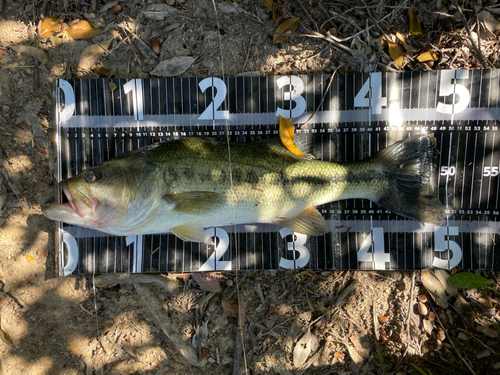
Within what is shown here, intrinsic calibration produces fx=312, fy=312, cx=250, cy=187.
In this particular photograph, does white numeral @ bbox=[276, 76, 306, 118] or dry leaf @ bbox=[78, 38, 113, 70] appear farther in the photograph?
dry leaf @ bbox=[78, 38, 113, 70]

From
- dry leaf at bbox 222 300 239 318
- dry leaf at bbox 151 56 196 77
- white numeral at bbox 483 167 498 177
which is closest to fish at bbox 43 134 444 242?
white numeral at bbox 483 167 498 177

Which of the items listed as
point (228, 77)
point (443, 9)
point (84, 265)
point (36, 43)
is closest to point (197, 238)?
point (84, 265)

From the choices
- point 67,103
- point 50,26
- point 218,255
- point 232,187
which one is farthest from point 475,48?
point 50,26

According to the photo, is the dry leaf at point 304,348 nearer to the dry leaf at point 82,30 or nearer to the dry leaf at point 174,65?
the dry leaf at point 174,65

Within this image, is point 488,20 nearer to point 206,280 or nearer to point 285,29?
point 285,29

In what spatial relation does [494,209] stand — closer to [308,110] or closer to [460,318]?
[460,318]

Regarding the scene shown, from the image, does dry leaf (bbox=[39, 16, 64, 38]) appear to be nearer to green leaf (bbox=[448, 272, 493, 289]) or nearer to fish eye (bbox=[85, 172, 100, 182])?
fish eye (bbox=[85, 172, 100, 182])

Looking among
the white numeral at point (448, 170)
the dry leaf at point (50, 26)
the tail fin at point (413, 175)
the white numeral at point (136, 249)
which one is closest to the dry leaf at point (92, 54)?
the dry leaf at point (50, 26)
